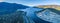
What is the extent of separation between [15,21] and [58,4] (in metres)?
0.36

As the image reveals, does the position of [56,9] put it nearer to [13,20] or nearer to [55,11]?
[55,11]

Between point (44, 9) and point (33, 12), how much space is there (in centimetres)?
9

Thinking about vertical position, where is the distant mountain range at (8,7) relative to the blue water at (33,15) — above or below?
above

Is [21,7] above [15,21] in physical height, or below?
above

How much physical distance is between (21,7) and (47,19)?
0.21 m

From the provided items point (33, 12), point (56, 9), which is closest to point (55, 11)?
point (56, 9)

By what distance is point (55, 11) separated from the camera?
2.70 feet

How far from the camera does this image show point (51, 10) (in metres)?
0.83

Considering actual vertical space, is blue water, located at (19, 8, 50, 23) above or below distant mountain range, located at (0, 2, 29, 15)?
below

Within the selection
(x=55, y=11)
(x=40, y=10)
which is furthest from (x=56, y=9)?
(x=40, y=10)

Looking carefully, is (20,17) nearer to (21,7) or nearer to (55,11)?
(21,7)

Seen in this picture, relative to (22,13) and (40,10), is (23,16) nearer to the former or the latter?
(22,13)

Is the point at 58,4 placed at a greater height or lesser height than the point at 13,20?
greater

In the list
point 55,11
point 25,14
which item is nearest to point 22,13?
point 25,14
